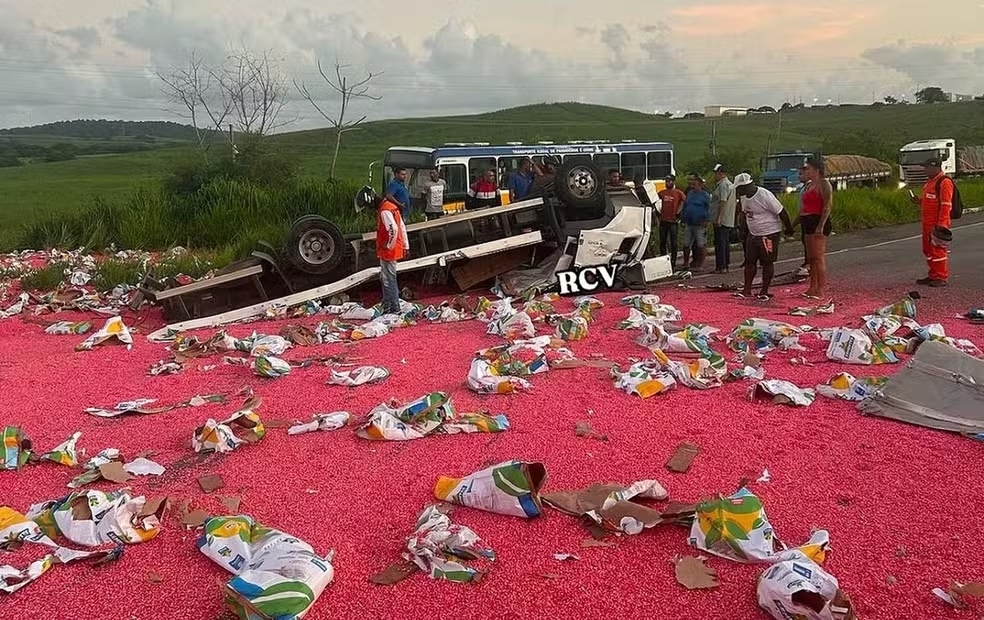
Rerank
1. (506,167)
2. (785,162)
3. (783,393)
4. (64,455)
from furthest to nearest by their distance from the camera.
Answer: (785,162) → (506,167) → (783,393) → (64,455)

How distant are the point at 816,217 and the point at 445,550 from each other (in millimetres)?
6913

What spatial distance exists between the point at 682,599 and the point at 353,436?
94.2 inches

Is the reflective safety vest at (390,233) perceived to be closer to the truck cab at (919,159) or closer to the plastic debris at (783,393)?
the plastic debris at (783,393)

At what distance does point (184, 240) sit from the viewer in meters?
16.8

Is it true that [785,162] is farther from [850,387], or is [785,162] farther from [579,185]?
[850,387]

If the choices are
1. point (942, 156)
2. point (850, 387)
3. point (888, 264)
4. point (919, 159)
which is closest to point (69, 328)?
point (850, 387)

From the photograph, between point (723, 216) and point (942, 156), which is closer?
point (723, 216)

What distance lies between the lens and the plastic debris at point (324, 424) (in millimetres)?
4910

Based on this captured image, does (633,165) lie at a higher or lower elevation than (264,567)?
higher

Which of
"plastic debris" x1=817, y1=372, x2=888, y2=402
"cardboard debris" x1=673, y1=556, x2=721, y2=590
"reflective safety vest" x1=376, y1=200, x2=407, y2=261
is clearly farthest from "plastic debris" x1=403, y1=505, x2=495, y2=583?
"reflective safety vest" x1=376, y1=200, x2=407, y2=261

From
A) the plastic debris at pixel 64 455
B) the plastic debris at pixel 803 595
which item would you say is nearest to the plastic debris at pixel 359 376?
the plastic debris at pixel 64 455

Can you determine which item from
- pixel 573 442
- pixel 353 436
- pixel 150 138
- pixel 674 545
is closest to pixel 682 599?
pixel 674 545

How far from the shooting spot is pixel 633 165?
67.7 ft

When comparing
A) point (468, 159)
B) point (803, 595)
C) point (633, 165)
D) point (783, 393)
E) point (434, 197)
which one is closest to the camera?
point (803, 595)
